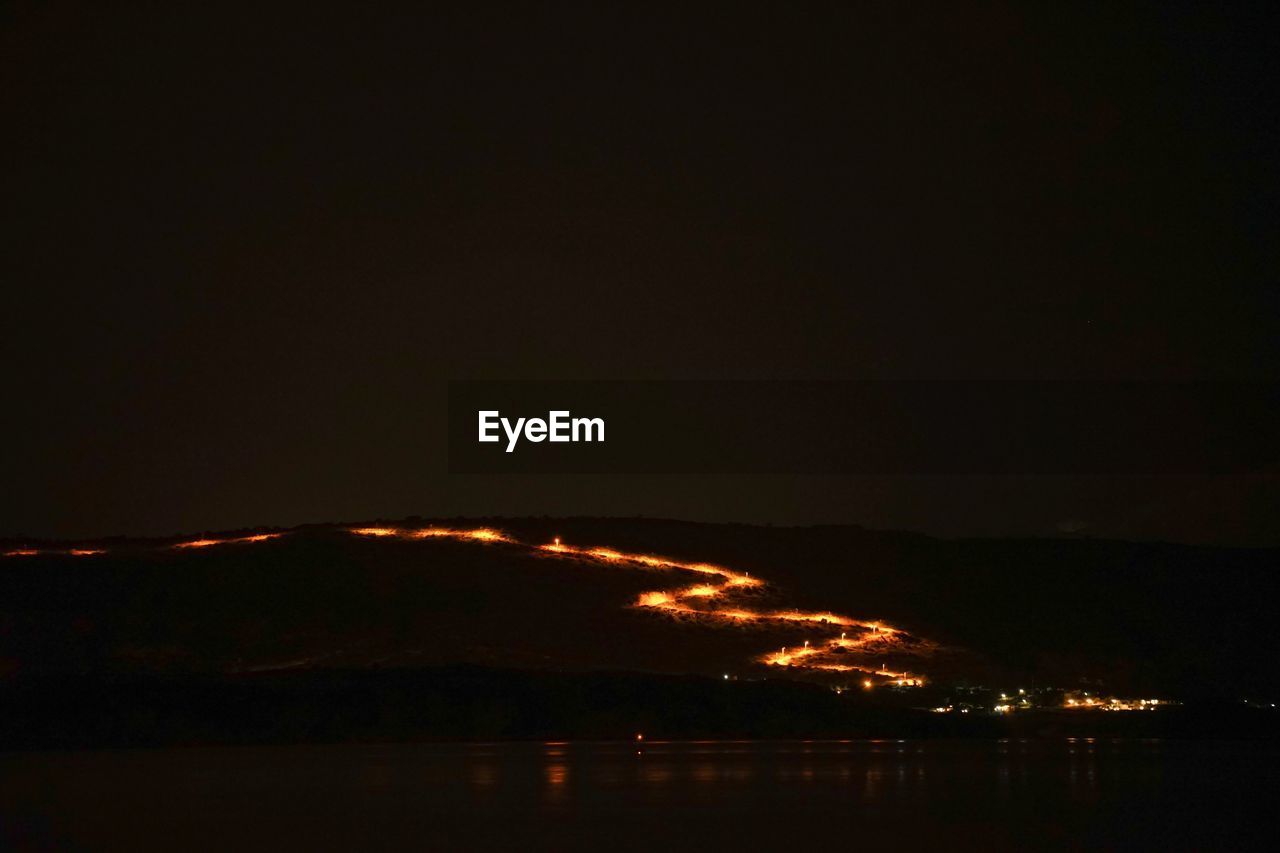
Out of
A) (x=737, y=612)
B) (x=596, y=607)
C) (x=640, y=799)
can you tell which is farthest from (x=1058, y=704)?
(x=640, y=799)

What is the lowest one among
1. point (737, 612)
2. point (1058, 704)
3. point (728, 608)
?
point (1058, 704)

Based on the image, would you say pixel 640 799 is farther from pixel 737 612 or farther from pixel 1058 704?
pixel 737 612

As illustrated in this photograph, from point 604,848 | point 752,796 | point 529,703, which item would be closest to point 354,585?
point 529,703

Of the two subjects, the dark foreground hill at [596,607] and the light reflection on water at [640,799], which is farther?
the dark foreground hill at [596,607]

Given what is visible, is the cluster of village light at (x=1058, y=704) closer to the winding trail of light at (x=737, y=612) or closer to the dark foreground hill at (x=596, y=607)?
the dark foreground hill at (x=596, y=607)

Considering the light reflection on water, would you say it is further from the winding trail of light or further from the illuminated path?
the illuminated path

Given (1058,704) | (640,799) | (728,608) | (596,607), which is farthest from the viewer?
(728,608)

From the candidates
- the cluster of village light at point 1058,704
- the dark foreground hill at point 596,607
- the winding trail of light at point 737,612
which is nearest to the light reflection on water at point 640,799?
the cluster of village light at point 1058,704
